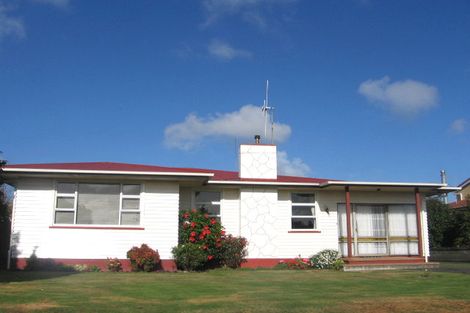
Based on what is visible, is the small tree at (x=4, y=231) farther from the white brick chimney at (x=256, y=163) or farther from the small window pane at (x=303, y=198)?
the small window pane at (x=303, y=198)

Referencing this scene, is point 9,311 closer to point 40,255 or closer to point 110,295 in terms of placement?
point 110,295

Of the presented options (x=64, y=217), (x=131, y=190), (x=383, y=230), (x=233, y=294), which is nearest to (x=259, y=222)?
(x=131, y=190)

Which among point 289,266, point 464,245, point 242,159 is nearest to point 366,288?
point 289,266

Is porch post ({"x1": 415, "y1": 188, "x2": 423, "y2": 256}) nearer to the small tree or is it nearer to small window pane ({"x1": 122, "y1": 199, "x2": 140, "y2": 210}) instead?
small window pane ({"x1": 122, "y1": 199, "x2": 140, "y2": 210})

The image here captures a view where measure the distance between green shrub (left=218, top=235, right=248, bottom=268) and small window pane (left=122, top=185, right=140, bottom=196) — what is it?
3.54 m

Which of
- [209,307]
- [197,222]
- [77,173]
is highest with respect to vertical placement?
[77,173]

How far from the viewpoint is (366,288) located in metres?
12.1

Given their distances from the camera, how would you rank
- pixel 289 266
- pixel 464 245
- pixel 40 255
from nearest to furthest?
pixel 40 255 < pixel 289 266 < pixel 464 245

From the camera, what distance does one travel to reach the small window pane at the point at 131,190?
1808cm

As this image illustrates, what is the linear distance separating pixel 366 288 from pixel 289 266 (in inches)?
293

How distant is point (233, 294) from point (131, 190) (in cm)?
829

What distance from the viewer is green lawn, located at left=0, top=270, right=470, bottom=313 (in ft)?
29.3

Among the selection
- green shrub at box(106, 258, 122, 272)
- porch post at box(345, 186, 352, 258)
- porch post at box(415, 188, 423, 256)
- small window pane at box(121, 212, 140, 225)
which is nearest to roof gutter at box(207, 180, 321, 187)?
porch post at box(345, 186, 352, 258)

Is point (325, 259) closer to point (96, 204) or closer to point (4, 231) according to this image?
point (96, 204)
